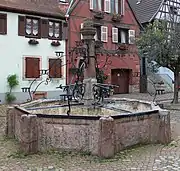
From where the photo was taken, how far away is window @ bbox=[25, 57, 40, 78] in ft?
69.9

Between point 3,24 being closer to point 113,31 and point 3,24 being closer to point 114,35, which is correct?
point 113,31

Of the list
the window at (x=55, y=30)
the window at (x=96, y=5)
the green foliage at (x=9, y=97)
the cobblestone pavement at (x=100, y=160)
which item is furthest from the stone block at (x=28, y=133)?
the window at (x=96, y=5)

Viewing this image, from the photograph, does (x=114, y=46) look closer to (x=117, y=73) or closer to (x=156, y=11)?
(x=117, y=73)

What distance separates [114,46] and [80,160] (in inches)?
799

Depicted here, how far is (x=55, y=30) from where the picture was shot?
2255 cm

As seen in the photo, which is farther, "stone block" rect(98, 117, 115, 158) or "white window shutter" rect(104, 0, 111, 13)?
"white window shutter" rect(104, 0, 111, 13)

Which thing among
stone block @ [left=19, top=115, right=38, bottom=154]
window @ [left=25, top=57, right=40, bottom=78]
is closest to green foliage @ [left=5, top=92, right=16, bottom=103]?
window @ [left=25, top=57, right=40, bottom=78]

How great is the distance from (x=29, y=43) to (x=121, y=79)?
9.77 m

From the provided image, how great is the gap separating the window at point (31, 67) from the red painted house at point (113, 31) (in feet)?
8.24

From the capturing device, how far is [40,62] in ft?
71.9

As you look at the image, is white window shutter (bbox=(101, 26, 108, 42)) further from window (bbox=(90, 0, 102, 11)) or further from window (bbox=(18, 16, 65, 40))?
window (bbox=(18, 16, 65, 40))

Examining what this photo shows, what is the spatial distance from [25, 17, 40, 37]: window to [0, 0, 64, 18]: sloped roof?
0.57 metres

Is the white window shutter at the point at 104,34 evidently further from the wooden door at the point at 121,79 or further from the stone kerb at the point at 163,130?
the stone kerb at the point at 163,130

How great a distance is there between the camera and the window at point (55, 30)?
22281 mm
